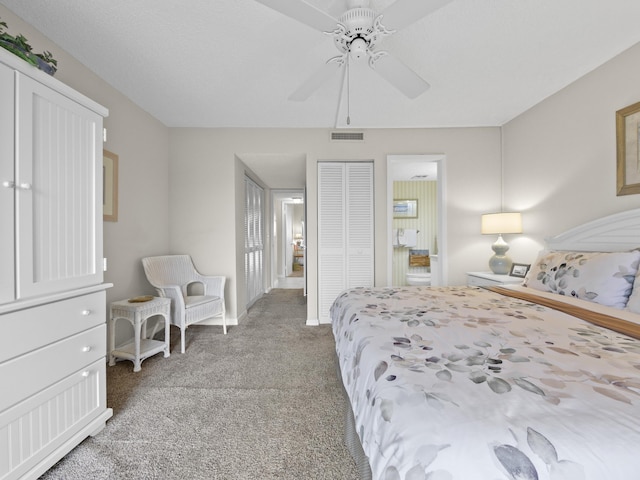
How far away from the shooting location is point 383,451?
2.27 feet

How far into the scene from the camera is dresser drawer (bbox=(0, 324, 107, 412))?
1131 mm

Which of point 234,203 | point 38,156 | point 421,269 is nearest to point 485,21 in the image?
point 38,156

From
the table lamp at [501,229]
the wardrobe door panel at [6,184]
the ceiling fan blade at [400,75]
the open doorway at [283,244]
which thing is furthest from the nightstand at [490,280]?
the wardrobe door panel at [6,184]

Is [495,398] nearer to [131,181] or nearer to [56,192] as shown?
[56,192]

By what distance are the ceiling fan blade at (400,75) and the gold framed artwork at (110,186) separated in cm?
244

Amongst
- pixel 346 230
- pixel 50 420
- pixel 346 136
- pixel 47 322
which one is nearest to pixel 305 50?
pixel 346 136

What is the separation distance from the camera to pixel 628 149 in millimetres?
2021

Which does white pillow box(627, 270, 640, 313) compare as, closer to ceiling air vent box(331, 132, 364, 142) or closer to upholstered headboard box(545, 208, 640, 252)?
upholstered headboard box(545, 208, 640, 252)

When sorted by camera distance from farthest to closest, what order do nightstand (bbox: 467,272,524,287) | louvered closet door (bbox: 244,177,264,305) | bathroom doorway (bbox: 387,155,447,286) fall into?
bathroom doorway (bbox: 387,155,447,286) → louvered closet door (bbox: 244,177,264,305) → nightstand (bbox: 467,272,524,287)

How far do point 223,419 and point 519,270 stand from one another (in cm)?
308

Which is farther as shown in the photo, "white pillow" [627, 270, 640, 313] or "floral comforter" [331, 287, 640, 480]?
"white pillow" [627, 270, 640, 313]

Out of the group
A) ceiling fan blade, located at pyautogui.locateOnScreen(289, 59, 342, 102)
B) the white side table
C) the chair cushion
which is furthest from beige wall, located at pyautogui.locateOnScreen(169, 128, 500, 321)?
ceiling fan blade, located at pyautogui.locateOnScreen(289, 59, 342, 102)


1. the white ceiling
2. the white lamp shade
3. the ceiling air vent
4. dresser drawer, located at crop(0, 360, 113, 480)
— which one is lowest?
dresser drawer, located at crop(0, 360, 113, 480)

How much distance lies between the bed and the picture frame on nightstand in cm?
111
